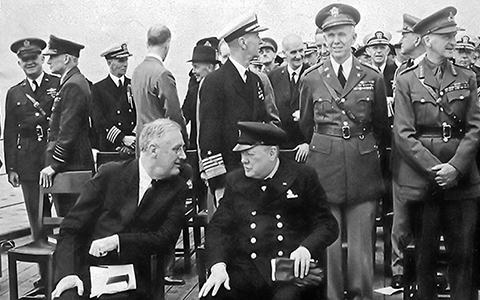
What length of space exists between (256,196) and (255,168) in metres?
0.13

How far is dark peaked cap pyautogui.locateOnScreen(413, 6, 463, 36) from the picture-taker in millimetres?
3221

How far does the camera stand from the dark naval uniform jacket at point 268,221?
3.00 m

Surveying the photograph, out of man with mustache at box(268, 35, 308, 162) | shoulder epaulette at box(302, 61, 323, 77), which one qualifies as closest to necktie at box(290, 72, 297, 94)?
man with mustache at box(268, 35, 308, 162)

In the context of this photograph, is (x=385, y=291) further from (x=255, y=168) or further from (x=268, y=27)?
(x=268, y=27)

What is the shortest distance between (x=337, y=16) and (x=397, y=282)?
158cm

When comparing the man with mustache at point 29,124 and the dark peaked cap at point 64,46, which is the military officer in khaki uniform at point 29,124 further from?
the dark peaked cap at point 64,46

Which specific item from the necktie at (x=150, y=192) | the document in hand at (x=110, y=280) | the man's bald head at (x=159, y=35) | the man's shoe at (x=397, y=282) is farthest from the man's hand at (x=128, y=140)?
the man's shoe at (x=397, y=282)

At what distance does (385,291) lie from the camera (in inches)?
146

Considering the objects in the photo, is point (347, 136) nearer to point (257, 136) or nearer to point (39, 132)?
point (257, 136)

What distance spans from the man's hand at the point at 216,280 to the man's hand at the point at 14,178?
64.5 inches

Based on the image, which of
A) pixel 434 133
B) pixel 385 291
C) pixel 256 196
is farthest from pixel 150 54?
pixel 385 291

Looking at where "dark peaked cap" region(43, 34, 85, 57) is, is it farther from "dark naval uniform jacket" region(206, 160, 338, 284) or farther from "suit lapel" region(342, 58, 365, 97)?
"suit lapel" region(342, 58, 365, 97)

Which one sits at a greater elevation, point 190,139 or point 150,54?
point 150,54

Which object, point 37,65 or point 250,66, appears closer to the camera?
point 250,66
